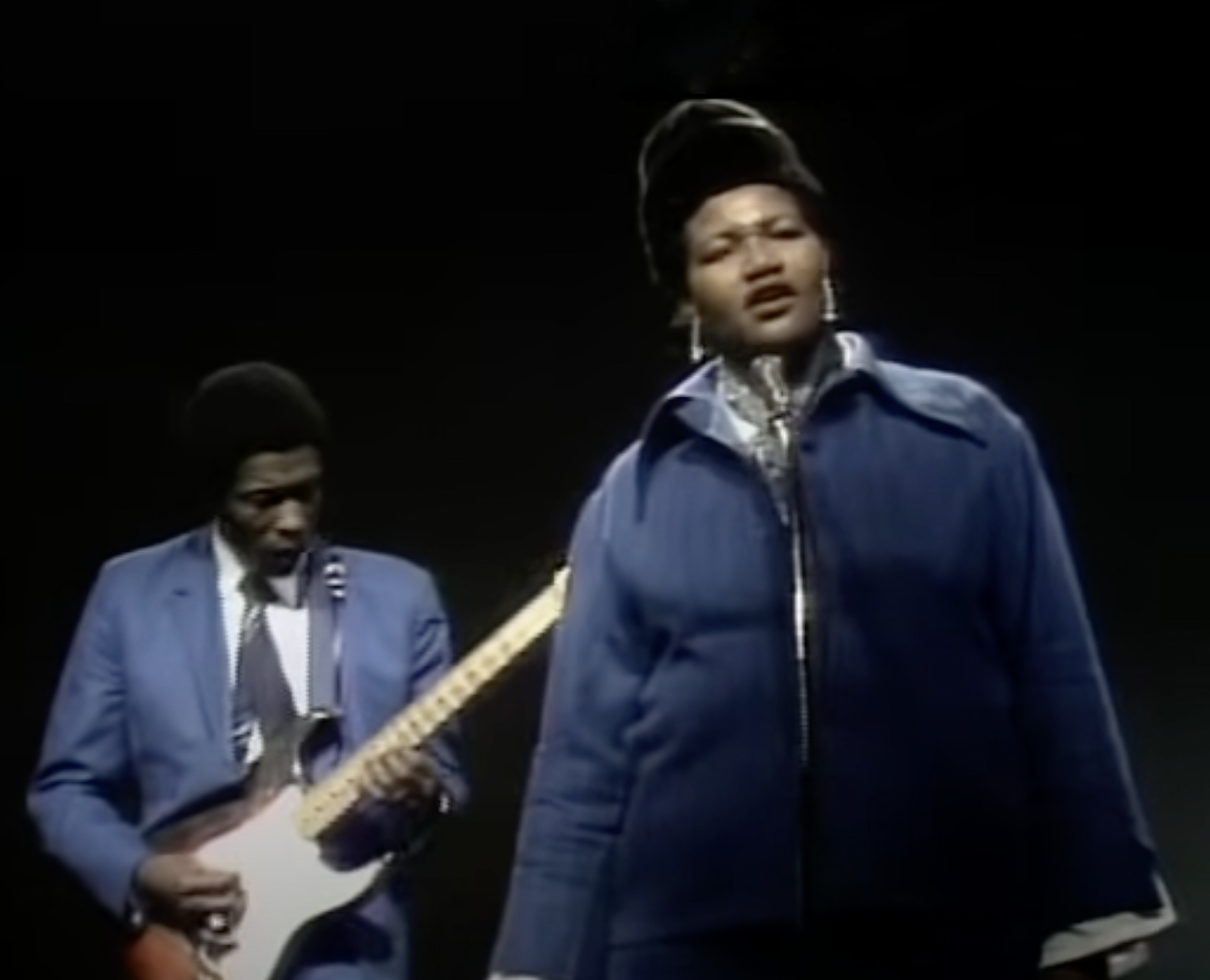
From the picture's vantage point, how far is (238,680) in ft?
6.35

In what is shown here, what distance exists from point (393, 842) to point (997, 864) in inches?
17.3

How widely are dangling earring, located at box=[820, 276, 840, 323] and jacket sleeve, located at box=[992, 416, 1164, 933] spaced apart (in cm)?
19

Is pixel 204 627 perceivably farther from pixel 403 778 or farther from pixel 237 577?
pixel 403 778

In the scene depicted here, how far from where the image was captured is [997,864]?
181 cm

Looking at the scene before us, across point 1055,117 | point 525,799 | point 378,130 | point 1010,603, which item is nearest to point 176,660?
point 525,799

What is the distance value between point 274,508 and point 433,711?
0.68 ft

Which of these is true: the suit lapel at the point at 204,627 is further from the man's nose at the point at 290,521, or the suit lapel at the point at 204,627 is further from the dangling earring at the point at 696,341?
the dangling earring at the point at 696,341

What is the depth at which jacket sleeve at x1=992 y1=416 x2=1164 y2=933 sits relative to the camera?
A: 1780mm

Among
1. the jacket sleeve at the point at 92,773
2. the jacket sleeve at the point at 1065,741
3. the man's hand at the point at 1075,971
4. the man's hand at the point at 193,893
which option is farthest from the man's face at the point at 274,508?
the man's hand at the point at 1075,971

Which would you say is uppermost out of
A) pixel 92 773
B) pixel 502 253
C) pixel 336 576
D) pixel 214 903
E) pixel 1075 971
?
pixel 502 253

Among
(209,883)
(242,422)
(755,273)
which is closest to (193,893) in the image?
(209,883)

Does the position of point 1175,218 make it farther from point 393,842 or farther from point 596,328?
point 393,842

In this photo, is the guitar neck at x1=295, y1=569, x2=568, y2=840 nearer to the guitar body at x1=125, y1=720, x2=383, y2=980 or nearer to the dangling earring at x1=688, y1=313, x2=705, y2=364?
the guitar body at x1=125, y1=720, x2=383, y2=980

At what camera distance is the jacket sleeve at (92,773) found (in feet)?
6.38
